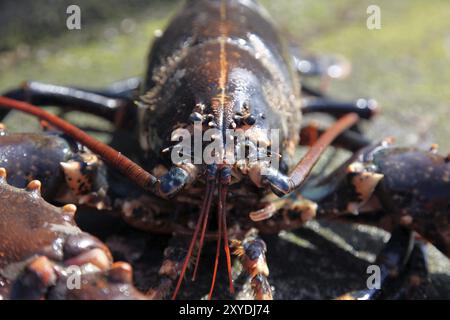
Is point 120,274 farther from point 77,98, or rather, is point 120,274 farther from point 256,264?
point 77,98

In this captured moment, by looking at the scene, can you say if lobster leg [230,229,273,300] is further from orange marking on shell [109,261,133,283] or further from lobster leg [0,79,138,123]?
lobster leg [0,79,138,123]

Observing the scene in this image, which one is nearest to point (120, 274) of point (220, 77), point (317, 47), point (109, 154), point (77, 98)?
point (109, 154)

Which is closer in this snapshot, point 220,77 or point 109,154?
point 109,154

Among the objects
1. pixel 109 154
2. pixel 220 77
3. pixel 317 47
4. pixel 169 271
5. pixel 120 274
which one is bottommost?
pixel 169 271

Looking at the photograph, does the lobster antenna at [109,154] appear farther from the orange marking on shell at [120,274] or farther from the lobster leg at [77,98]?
the lobster leg at [77,98]

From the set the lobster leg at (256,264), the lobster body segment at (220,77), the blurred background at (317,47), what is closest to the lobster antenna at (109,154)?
the lobster body segment at (220,77)

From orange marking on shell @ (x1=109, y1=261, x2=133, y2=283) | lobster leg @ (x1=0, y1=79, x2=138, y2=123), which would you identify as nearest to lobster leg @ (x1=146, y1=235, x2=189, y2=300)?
orange marking on shell @ (x1=109, y1=261, x2=133, y2=283)
